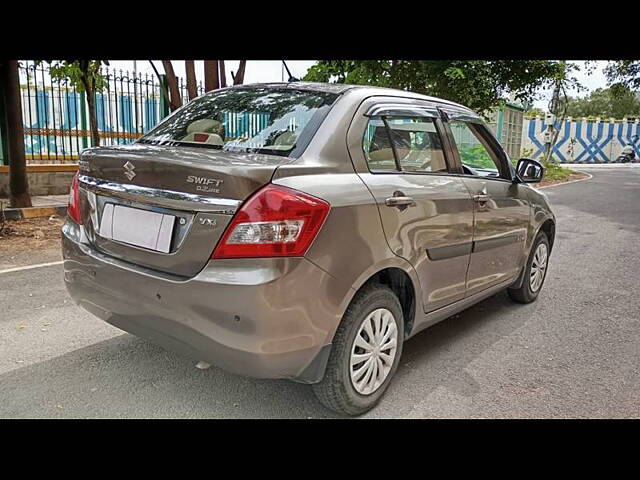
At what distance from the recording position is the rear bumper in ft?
7.40

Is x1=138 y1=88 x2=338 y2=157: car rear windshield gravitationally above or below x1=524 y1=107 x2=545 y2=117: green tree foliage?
below

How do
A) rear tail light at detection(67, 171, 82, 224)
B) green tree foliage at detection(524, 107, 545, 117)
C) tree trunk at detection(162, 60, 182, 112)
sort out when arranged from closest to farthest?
1. rear tail light at detection(67, 171, 82, 224)
2. tree trunk at detection(162, 60, 182, 112)
3. green tree foliage at detection(524, 107, 545, 117)

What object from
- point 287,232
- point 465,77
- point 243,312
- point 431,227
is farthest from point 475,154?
point 465,77

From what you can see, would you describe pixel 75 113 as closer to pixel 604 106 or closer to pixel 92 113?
pixel 92 113

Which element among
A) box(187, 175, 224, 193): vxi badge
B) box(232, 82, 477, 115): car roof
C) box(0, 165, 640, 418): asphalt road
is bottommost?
box(0, 165, 640, 418): asphalt road

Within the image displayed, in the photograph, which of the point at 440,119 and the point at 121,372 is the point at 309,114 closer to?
the point at 440,119

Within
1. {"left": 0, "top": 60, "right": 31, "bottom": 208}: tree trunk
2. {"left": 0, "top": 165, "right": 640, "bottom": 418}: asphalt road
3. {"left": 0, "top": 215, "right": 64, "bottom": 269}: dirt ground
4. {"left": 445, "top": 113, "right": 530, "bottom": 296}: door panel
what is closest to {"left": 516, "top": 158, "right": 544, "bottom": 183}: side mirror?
{"left": 445, "top": 113, "right": 530, "bottom": 296}: door panel

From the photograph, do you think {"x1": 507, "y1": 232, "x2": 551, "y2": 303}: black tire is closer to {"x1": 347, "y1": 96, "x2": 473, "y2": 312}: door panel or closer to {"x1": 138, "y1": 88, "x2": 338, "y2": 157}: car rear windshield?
{"x1": 347, "y1": 96, "x2": 473, "y2": 312}: door panel

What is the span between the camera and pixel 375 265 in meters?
2.66

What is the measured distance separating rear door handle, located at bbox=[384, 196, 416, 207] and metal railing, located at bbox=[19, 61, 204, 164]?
8417 millimetres

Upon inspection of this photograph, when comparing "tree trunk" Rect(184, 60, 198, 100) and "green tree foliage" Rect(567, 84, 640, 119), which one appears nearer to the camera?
"tree trunk" Rect(184, 60, 198, 100)

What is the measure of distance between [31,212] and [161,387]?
584 cm
